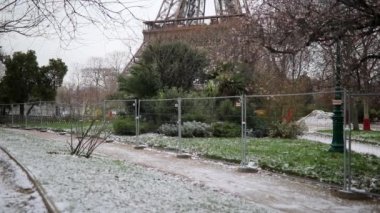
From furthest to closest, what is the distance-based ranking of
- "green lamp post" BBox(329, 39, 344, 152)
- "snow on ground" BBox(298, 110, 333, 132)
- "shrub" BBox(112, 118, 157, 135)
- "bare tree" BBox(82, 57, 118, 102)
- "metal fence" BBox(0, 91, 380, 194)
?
"bare tree" BBox(82, 57, 118, 102)
"shrub" BBox(112, 118, 157, 135)
"snow on ground" BBox(298, 110, 333, 132)
"green lamp post" BBox(329, 39, 344, 152)
"metal fence" BBox(0, 91, 380, 194)

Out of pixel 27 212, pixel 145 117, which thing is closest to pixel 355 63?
pixel 27 212

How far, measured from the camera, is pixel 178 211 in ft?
21.0

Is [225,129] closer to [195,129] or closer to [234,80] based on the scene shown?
[195,129]

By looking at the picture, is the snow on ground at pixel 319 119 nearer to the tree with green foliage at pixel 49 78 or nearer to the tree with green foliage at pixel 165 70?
the tree with green foliage at pixel 165 70

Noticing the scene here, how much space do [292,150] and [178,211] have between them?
959cm

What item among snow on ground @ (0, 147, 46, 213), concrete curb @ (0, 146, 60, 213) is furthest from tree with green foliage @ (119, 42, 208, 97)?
snow on ground @ (0, 147, 46, 213)

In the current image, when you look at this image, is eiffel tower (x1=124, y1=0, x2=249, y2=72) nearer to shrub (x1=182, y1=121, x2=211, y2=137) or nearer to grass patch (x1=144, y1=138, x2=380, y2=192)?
shrub (x1=182, y1=121, x2=211, y2=137)

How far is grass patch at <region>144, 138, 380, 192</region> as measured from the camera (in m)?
10.6

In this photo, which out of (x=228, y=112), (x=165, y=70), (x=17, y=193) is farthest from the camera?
(x=165, y=70)

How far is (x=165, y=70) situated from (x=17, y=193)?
19470 millimetres

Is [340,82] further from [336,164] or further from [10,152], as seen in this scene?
[10,152]

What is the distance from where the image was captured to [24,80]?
40.1 metres

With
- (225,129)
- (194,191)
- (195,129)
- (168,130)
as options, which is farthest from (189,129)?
(194,191)

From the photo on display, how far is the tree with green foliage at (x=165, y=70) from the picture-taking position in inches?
1031
